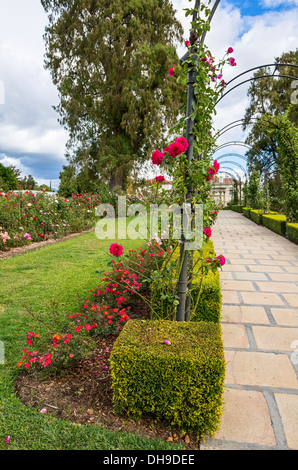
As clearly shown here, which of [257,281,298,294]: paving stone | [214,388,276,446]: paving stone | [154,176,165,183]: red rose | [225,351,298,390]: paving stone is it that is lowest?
[214,388,276,446]: paving stone

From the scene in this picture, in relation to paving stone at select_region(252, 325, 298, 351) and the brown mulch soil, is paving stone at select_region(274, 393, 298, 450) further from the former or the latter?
paving stone at select_region(252, 325, 298, 351)

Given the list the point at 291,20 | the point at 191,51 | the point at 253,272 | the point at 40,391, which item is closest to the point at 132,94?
the point at 291,20

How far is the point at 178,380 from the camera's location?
165 centimetres

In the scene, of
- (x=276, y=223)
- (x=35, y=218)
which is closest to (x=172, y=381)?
(x=35, y=218)

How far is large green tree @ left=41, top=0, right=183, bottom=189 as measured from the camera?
47.8 ft

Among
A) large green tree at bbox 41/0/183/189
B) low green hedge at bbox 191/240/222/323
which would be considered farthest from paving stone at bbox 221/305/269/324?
large green tree at bbox 41/0/183/189

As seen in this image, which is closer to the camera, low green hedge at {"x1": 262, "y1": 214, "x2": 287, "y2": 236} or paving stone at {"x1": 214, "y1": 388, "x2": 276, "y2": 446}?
paving stone at {"x1": 214, "y1": 388, "x2": 276, "y2": 446}

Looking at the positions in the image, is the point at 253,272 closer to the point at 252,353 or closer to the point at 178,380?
the point at 252,353

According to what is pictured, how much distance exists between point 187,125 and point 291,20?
4.90 metres

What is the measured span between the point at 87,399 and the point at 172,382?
61 centimetres

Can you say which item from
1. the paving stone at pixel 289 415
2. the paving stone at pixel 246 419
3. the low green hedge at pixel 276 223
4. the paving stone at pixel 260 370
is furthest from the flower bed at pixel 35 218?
the low green hedge at pixel 276 223

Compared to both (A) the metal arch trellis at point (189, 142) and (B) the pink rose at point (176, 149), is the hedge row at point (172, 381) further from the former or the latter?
(B) the pink rose at point (176, 149)

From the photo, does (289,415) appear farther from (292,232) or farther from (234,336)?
(292,232)

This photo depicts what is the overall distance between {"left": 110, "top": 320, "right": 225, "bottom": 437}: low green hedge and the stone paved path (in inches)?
7.0
